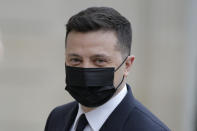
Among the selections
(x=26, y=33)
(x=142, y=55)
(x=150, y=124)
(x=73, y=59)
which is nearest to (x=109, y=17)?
(x=73, y=59)

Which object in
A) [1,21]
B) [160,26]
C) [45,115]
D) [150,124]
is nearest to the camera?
[150,124]

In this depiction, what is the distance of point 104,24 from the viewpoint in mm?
2250

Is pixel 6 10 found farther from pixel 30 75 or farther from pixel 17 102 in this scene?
pixel 17 102

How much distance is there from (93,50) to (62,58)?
252 cm

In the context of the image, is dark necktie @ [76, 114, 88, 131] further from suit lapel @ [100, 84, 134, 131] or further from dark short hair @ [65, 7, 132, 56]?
dark short hair @ [65, 7, 132, 56]

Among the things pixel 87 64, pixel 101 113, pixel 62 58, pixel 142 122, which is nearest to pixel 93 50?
pixel 87 64

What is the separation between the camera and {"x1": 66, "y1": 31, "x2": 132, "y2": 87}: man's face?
221cm

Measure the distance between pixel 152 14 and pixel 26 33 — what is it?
6.20 feet

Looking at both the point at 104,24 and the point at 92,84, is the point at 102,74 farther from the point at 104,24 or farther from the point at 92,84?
the point at 104,24

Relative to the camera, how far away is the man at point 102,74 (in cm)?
222

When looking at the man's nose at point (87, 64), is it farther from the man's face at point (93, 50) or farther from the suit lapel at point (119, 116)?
the suit lapel at point (119, 116)

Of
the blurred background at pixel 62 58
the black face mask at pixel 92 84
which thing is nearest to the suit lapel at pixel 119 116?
the black face mask at pixel 92 84

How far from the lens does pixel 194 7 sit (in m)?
5.39

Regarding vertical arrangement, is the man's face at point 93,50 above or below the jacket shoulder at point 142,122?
above
